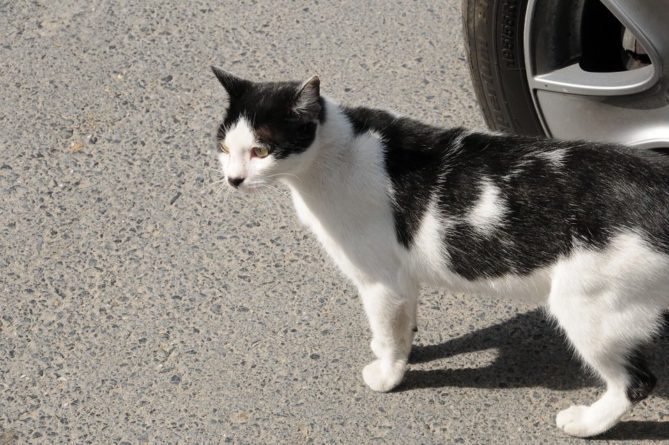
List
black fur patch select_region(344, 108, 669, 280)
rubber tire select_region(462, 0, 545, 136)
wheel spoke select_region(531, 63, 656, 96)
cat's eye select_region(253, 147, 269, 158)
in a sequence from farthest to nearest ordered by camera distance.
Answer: rubber tire select_region(462, 0, 545, 136)
wheel spoke select_region(531, 63, 656, 96)
cat's eye select_region(253, 147, 269, 158)
black fur patch select_region(344, 108, 669, 280)

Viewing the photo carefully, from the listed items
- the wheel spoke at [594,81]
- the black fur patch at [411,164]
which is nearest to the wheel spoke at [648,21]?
the wheel spoke at [594,81]

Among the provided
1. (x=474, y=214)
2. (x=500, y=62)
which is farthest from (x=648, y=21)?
(x=474, y=214)

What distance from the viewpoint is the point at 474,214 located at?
110 inches

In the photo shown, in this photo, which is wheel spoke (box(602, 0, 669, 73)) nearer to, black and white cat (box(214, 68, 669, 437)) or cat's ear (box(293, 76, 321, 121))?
black and white cat (box(214, 68, 669, 437))

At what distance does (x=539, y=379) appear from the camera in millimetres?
3250

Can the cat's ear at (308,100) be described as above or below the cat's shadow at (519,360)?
above

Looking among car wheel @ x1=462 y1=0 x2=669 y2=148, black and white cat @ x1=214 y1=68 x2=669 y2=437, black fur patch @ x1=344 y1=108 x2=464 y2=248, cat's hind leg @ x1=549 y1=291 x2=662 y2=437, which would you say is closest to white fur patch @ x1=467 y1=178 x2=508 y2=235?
black and white cat @ x1=214 y1=68 x2=669 y2=437

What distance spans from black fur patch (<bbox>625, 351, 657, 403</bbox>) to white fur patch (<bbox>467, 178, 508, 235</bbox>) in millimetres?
571

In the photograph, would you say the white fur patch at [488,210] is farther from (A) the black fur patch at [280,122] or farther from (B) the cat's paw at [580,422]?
(B) the cat's paw at [580,422]

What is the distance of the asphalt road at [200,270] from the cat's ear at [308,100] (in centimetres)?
93

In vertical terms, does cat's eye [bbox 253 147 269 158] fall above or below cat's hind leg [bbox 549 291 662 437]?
above

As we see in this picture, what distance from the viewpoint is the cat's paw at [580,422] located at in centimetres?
299

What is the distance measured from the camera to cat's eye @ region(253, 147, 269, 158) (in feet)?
9.40

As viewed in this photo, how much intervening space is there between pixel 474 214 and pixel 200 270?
51.3 inches
